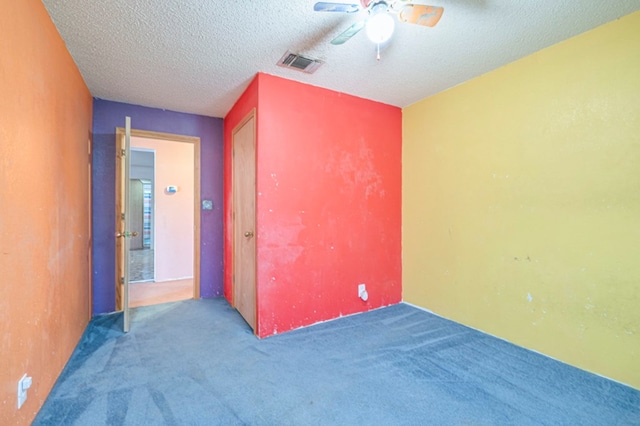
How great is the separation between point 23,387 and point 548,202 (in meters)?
3.61

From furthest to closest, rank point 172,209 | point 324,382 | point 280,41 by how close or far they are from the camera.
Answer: point 172,209, point 280,41, point 324,382

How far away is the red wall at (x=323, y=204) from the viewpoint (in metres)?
2.64

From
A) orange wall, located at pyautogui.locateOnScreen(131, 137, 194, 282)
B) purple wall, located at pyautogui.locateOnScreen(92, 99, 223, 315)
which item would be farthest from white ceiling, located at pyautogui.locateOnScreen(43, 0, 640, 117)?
orange wall, located at pyautogui.locateOnScreen(131, 137, 194, 282)

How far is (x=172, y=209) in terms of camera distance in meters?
4.76

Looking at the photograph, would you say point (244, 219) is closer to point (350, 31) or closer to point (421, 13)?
point (350, 31)

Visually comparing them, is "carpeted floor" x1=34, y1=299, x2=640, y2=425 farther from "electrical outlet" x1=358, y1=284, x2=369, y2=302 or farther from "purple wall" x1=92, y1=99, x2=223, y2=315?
"purple wall" x1=92, y1=99, x2=223, y2=315

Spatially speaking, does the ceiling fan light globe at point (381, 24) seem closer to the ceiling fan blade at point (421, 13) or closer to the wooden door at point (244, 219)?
the ceiling fan blade at point (421, 13)

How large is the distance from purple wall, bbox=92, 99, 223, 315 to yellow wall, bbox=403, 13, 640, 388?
2.81 metres

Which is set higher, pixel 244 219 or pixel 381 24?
pixel 381 24

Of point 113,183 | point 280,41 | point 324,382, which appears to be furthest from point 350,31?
point 113,183

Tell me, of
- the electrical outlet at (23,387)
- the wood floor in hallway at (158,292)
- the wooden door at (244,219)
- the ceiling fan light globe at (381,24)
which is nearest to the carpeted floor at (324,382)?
the electrical outlet at (23,387)

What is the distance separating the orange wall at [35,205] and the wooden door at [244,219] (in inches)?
55.8

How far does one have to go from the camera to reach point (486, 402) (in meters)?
1.71

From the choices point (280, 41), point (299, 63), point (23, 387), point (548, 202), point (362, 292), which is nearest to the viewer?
point (23, 387)
